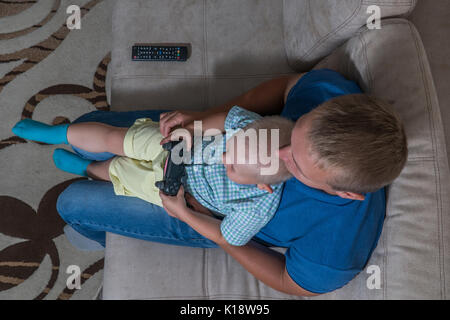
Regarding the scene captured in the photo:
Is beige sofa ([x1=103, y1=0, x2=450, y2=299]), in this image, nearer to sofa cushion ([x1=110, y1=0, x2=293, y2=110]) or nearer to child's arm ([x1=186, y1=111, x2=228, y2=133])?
sofa cushion ([x1=110, y1=0, x2=293, y2=110])

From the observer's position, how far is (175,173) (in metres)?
0.96

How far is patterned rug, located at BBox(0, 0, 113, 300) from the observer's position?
138 cm

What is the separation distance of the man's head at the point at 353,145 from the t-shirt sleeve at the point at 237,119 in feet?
0.86

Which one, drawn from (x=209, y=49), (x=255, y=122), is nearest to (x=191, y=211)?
(x=255, y=122)

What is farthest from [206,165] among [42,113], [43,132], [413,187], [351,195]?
[42,113]

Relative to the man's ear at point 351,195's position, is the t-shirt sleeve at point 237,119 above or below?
above

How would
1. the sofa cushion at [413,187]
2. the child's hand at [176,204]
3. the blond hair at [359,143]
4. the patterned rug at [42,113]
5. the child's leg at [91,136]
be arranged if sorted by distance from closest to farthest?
the blond hair at [359,143], the sofa cushion at [413,187], the child's hand at [176,204], the child's leg at [91,136], the patterned rug at [42,113]

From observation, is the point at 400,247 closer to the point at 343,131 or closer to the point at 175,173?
the point at 343,131

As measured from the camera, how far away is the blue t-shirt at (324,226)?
2.53 ft

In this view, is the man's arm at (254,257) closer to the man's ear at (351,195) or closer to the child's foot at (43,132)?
the man's ear at (351,195)

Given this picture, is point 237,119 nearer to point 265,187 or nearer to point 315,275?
point 265,187

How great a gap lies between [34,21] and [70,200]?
3.57 feet

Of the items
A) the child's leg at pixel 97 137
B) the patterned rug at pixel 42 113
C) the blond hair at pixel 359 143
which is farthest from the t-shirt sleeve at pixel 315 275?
the patterned rug at pixel 42 113

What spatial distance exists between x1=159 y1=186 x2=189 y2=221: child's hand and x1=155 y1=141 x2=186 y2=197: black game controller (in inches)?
0.6
